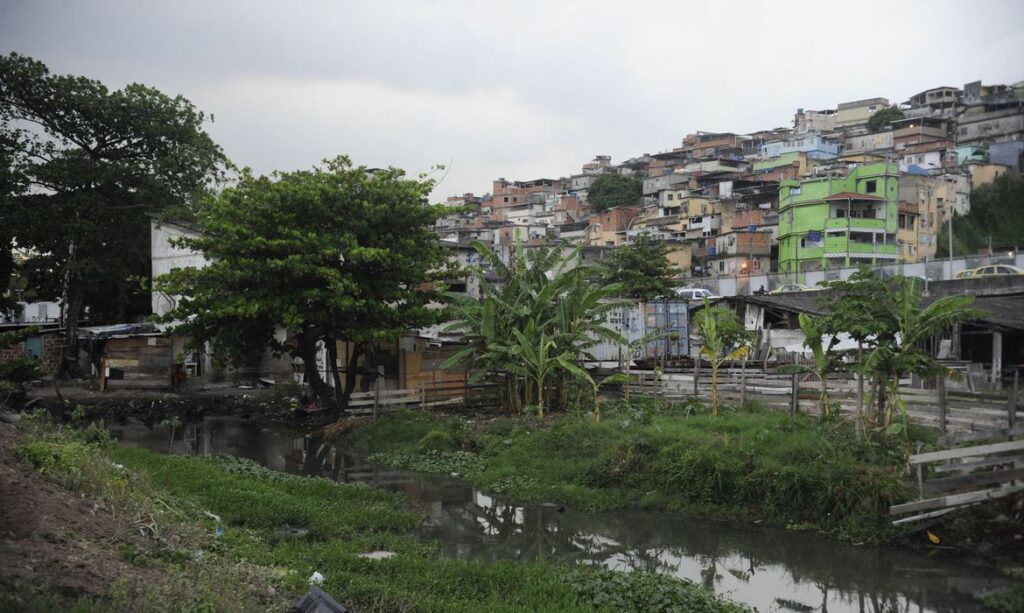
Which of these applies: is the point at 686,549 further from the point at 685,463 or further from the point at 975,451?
the point at 975,451

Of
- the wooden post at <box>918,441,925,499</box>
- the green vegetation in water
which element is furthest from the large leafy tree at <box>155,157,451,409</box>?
the green vegetation in water

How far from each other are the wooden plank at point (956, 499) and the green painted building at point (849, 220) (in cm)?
3464

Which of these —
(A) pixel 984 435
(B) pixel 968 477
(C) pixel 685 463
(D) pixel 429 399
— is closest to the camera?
(B) pixel 968 477

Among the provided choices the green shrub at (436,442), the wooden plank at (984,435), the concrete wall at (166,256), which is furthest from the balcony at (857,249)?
the wooden plank at (984,435)

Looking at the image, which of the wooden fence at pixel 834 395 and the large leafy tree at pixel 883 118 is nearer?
the wooden fence at pixel 834 395

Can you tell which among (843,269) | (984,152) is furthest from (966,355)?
(984,152)

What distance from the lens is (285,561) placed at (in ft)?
30.2

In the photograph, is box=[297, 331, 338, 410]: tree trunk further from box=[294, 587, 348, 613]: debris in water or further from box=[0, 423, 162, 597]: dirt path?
box=[294, 587, 348, 613]: debris in water

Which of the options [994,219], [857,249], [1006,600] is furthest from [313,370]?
[994,219]

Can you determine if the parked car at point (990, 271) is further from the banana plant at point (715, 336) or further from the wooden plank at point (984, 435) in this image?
the wooden plank at point (984, 435)

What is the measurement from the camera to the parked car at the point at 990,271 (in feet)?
95.5

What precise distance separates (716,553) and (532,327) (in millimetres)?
8274

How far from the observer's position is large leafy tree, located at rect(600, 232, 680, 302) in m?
35.2

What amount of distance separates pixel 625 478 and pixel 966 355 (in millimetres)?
15870
